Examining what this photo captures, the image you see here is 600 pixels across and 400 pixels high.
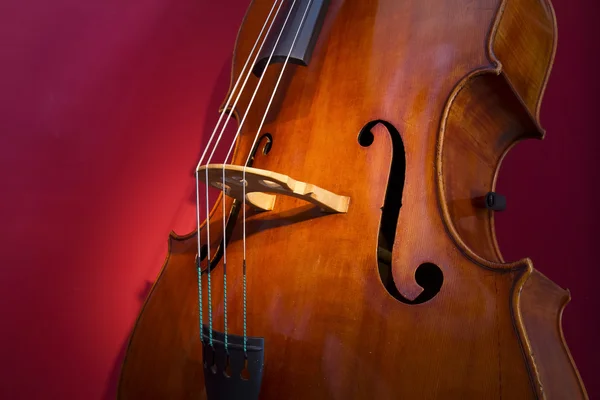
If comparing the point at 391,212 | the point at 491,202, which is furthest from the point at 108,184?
the point at 491,202

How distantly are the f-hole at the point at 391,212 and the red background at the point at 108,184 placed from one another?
60 cm

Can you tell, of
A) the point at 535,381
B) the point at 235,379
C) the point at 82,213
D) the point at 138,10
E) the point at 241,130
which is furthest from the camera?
the point at 138,10

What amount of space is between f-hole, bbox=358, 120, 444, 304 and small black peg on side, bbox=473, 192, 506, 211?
149 mm

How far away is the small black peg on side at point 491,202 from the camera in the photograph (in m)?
0.85

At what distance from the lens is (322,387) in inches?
26.6

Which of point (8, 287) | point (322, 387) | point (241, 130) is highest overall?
point (241, 130)

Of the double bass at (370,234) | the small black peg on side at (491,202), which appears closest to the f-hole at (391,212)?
the double bass at (370,234)

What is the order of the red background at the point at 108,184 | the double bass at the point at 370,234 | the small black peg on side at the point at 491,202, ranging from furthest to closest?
the red background at the point at 108,184 < the small black peg on side at the point at 491,202 < the double bass at the point at 370,234

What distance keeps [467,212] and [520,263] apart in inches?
9.2

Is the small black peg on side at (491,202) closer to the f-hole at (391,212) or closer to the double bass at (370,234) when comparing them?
the double bass at (370,234)

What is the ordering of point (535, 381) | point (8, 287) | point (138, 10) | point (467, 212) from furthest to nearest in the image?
point (138, 10) → point (8, 287) → point (467, 212) → point (535, 381)

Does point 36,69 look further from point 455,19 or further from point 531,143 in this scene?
point 531,143

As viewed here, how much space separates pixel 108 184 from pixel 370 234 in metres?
0.91

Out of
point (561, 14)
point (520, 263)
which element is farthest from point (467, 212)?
point (561, 14)
